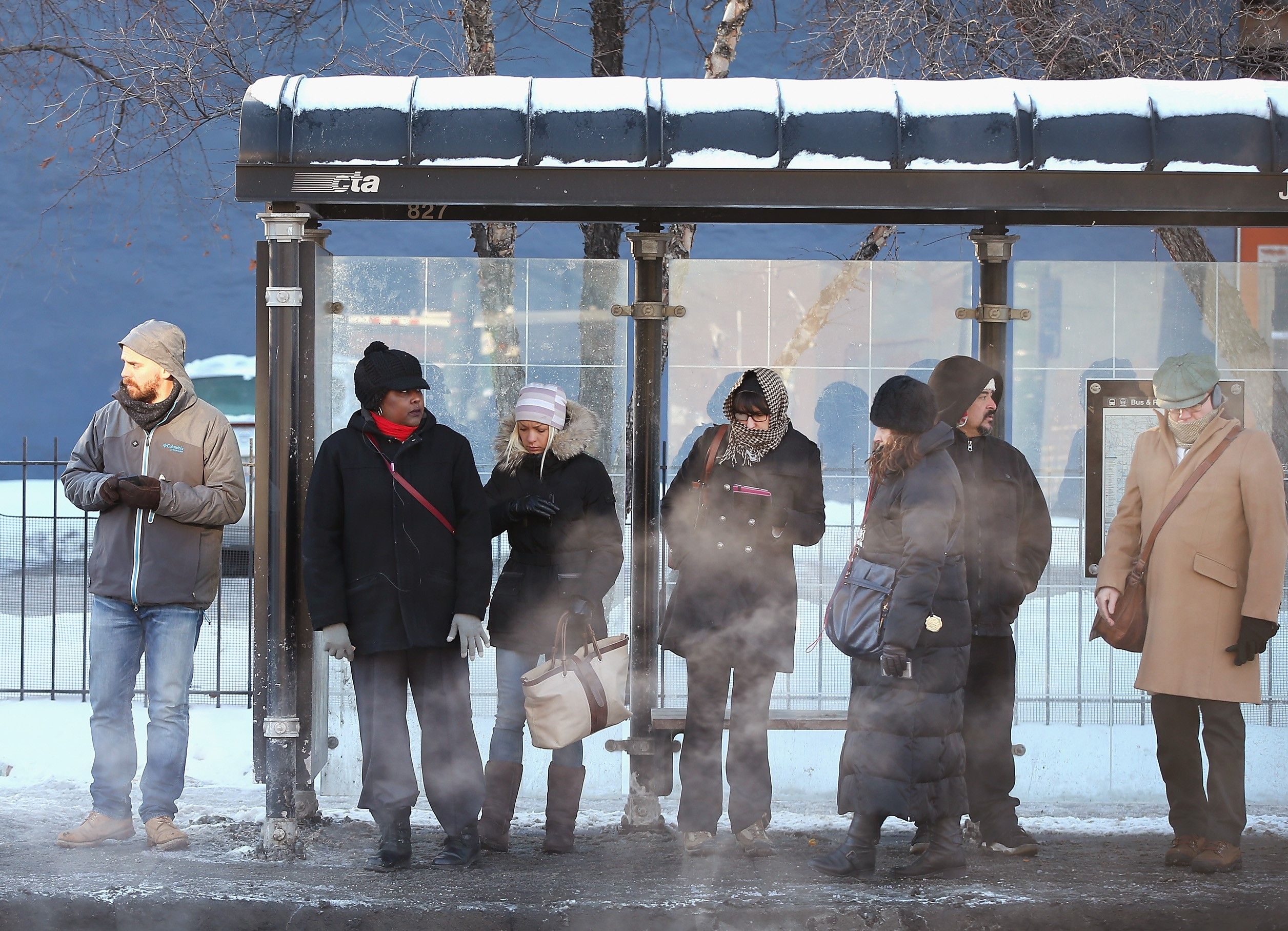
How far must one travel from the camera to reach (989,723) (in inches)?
188

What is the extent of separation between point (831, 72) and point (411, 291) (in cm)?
486

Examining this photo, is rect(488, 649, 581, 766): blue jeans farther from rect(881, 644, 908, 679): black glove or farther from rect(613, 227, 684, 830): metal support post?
rect(881, 644, 908, 679): black glove

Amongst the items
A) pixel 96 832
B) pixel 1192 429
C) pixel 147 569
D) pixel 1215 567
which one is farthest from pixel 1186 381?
pixel 96 832

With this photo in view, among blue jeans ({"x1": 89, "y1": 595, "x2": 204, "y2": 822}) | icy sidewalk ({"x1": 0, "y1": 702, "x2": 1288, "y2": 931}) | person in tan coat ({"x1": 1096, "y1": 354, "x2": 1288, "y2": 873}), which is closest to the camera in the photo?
icy sidewalk ({"x1": 0, "y1": 702, "x2": 1288, "y2": 931})

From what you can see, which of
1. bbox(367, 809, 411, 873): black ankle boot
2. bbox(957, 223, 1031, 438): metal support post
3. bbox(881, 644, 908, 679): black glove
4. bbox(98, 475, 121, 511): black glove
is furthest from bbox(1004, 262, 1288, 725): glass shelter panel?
bbox(98, 475, 121, 511): black glove

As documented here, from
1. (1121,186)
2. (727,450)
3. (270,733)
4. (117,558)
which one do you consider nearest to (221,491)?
(117,558)

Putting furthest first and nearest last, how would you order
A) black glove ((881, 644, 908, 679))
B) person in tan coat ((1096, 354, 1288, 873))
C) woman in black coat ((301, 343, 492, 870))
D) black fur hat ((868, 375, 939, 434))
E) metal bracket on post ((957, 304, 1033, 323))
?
metal bracket on post ((957, 304, 1033, 323)), woman in black coat ((301, 343, 492, 870)), person in tan coat ((1096, 354, 1288, 873)), black fur hat ((868, 375, 939, 434)), black glove ((881, 644, 908, 679))

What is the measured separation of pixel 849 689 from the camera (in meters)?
5.60

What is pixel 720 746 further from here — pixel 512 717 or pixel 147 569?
pixel 147 569

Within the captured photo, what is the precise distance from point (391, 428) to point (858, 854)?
226 centimetres

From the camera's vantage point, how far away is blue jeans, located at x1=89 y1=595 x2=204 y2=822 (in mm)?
4762

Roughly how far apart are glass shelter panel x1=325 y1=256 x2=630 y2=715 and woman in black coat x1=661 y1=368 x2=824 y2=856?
62 centimetres

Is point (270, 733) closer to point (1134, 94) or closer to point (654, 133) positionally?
point (654, 133)

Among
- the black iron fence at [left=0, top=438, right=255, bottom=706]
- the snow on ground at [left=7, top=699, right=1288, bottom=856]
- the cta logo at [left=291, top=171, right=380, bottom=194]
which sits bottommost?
the snow on ground at [left=7, top=699, right=1288, bottom=856]
